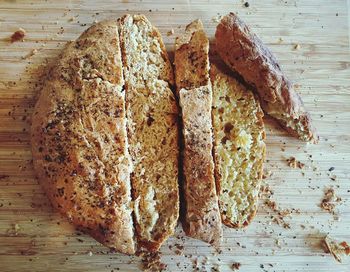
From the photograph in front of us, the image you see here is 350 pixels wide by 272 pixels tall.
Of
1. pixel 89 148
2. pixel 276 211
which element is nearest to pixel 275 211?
pixel 276 211

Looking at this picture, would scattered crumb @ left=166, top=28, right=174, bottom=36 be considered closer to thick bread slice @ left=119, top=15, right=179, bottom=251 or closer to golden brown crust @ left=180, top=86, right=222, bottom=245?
thick bread slice @ left=119, top=15, right=179, bottom=251

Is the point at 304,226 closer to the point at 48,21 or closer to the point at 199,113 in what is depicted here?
the point at 199,113

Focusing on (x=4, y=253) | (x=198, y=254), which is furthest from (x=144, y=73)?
(x=4, y=253)

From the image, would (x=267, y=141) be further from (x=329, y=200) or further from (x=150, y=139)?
(x=150, y=139)

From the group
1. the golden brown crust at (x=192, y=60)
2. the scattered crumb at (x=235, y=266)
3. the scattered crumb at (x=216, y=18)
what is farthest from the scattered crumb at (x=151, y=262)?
the scattered crumb at (x=216, y=18)

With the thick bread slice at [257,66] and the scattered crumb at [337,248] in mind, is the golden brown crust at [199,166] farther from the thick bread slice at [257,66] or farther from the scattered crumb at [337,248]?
the scattered crumb at [337,248]

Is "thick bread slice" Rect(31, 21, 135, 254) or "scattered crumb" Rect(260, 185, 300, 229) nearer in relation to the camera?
"thick bread slice" Rect(31, 21, 135, 254)

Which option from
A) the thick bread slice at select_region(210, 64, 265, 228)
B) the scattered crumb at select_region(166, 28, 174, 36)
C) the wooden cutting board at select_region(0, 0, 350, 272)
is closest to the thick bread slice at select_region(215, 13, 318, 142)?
the thick bread slice at select_region(210, 64, 265, 228)
